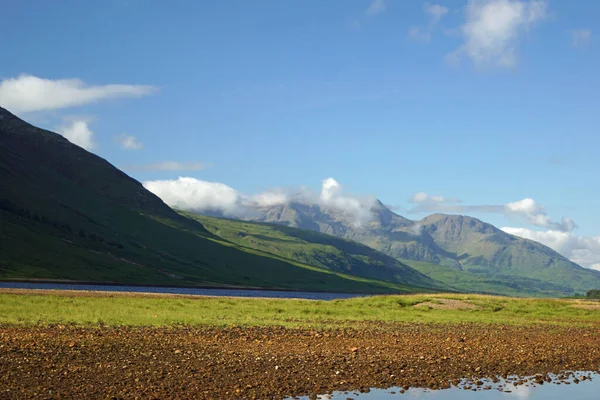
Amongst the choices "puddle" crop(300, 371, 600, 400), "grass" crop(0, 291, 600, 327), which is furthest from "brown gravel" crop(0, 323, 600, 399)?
"grass" crop(0, 291, 600, 327)

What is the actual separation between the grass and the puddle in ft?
76.1

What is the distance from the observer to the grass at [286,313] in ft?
166

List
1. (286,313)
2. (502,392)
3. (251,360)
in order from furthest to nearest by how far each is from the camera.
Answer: (286,313) < (251,360) < (502,392)

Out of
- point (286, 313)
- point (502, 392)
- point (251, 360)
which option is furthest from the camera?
point (286, 313)

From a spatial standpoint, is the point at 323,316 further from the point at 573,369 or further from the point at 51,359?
the point at 51,359

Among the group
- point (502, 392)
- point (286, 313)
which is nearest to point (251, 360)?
point (502, 392)

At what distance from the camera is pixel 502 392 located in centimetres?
2948

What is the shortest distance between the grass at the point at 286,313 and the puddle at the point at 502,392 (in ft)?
76.1

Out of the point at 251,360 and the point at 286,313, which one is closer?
the point at 251,360

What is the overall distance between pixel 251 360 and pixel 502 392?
11703 millimetres

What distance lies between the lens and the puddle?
28.0 metres

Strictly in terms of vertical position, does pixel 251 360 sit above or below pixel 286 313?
below

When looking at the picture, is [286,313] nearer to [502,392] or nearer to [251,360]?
[251,360]

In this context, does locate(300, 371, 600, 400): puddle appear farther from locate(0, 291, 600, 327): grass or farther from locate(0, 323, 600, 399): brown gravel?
locate(0, 291, 600, 327): grass
